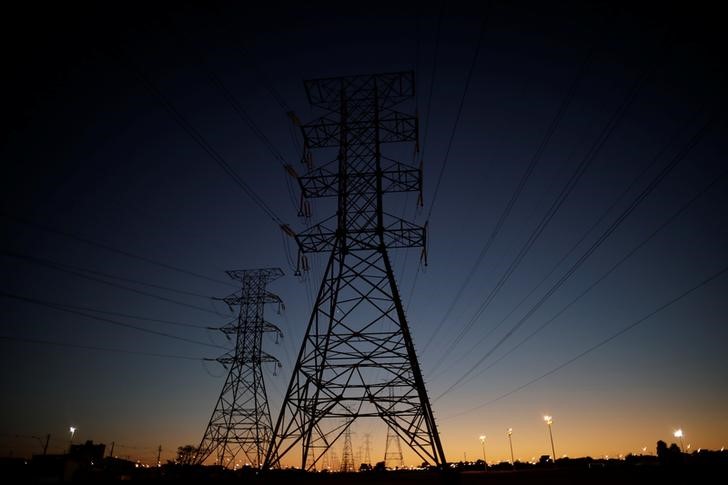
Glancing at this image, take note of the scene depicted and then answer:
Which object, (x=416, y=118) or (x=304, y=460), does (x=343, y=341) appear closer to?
(x=304, y=460)

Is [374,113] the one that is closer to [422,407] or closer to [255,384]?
[422,407]

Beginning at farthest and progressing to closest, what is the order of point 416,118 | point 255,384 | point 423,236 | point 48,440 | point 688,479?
point 48,440 → point 255,384 → point 416,118 → point 423,236 → point 688,479

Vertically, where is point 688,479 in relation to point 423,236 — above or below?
below

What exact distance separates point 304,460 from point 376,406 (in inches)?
130

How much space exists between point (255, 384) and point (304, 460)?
2199 centimetres

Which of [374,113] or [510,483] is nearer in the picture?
[510,483]

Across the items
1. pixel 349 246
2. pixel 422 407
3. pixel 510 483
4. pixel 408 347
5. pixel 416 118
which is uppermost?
pixel 416 118

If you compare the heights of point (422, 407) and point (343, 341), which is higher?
point (343, 341)

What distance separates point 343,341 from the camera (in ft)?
55.3

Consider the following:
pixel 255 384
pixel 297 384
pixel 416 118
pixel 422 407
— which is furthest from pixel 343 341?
pixel 255 384

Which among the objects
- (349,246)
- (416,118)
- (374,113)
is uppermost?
(374,113)

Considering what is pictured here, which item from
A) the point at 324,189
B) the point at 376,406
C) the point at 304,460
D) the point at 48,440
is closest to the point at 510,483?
the point at 376,406

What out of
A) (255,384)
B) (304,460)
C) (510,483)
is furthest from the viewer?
(255,384)

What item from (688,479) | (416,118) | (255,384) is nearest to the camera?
(688,479)
